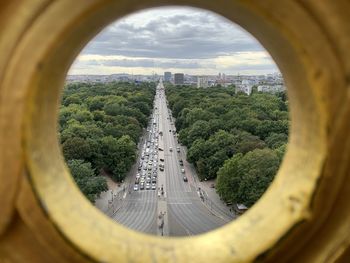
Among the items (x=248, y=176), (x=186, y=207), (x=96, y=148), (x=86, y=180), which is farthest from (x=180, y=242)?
(x=96, y=148)

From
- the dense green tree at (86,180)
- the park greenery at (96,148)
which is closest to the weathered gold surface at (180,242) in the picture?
the park greenery at (96,148)

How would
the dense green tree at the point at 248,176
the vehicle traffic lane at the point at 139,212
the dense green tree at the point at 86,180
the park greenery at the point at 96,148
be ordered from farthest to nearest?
the park greenery at the point at 96,148 < the dense green tree at the point at 86,180 < the vehicle traffic lane at the point at 139,212 < the dense green tree at the point at 248,176

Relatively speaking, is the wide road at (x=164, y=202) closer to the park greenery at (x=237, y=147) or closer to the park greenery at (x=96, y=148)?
the park greenery at (x=237, y=147)

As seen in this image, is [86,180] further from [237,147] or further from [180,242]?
[180,242]

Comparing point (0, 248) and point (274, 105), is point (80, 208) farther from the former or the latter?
point (274, 105)

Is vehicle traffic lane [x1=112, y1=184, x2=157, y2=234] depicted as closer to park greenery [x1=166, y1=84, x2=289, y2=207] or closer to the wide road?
the wide road

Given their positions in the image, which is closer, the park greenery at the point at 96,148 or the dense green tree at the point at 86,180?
the dense green tree at the point at 86,180

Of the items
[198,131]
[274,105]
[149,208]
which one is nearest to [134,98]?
[274,105]
